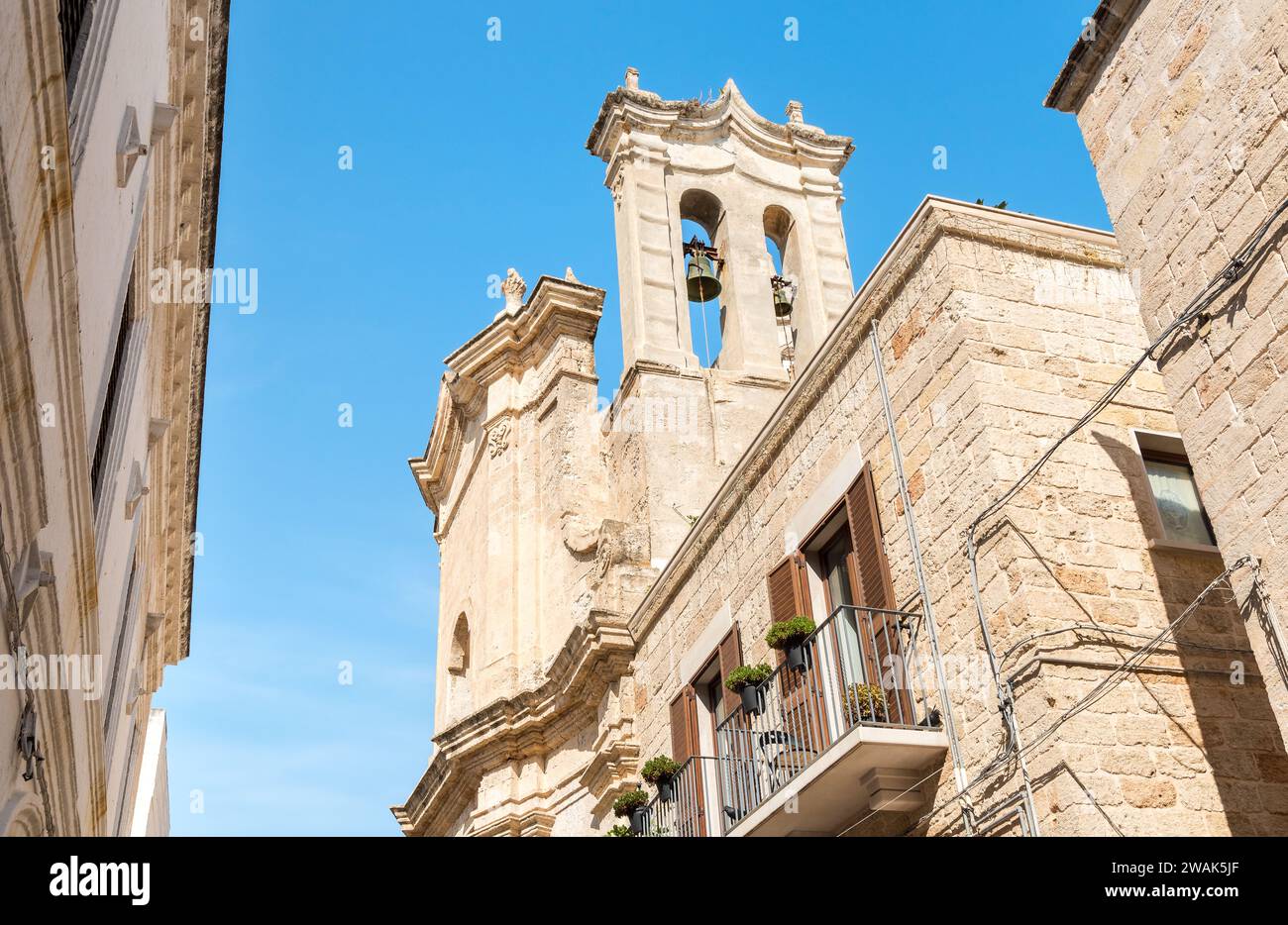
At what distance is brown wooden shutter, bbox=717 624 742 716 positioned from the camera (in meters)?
10.8

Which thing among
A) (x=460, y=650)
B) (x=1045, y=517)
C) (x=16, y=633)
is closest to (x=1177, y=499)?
(x=1045, y=517)

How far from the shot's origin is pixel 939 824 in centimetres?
767

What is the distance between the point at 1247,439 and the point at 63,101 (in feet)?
17.1

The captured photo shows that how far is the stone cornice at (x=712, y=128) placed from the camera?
1897cm

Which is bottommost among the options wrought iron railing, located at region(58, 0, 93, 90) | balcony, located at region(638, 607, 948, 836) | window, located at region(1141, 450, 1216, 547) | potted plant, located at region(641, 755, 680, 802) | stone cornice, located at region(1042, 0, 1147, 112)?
balcony, located at region(638, 607, 948, 836)

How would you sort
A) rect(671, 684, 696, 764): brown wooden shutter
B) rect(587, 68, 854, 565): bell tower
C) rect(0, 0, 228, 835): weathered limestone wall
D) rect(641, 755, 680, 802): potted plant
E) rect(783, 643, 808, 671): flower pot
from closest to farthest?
rect(0, 0, 228, 835): weathered limestone wall, rect(783, 643, 808, 671): flower pot, rect(641, 755, 680, 802): potted plant, rect(671, 684, 696, 764): brown wooden shutter, rect(587, 68, 854, 565): bell tower

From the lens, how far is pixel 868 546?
8883 mm

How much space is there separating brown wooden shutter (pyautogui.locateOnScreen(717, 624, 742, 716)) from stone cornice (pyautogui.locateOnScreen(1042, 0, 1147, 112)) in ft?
17.2

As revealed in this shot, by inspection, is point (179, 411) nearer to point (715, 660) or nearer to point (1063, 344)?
point (715, 660)

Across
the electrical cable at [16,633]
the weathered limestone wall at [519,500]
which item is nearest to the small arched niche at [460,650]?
the weathered limestone wall at [519,500]

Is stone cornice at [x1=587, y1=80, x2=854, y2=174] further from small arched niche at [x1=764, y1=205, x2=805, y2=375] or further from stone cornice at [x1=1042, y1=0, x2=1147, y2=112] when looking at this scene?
stone cornice at [x1=1042, y1=0, x2=1147, y2=112]

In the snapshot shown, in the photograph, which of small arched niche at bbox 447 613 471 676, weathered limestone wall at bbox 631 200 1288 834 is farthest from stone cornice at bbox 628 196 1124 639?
small arched niche at bbox 447 613 471 676
